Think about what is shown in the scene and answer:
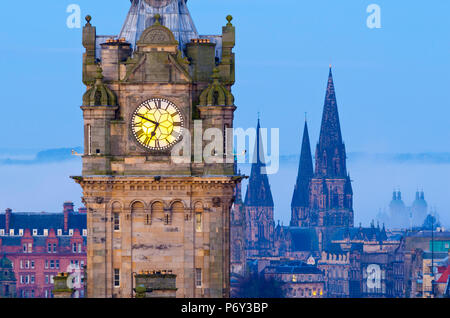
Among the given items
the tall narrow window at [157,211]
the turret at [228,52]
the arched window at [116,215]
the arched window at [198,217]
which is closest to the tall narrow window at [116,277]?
the arched window at [116,215]

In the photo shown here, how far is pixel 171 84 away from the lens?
8150 cm

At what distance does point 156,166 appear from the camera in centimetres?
8169

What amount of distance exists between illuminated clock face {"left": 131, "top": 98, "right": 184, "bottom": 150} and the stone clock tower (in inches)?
1.9

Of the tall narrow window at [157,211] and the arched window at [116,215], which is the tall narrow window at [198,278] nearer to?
the tall narrow window at [157,211]

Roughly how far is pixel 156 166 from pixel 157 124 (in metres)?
2.03

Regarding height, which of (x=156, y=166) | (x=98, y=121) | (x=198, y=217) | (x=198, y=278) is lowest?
(x=198, y=278)

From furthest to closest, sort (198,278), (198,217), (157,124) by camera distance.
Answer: (198,278) → (198,217) → (157,124)

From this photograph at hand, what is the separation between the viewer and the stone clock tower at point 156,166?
81500 millimetres

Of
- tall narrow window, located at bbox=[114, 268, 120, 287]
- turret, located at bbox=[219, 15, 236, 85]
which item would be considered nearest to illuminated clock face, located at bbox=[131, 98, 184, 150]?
turret, located at bbox=[219, 15, 236, 85]

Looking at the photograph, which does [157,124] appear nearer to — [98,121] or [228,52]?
[98,121]

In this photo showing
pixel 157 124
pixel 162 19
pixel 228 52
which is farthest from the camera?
pixel 162 19

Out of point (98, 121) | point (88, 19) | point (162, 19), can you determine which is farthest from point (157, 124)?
point (88, 19)

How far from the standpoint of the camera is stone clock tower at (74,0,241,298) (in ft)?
267
